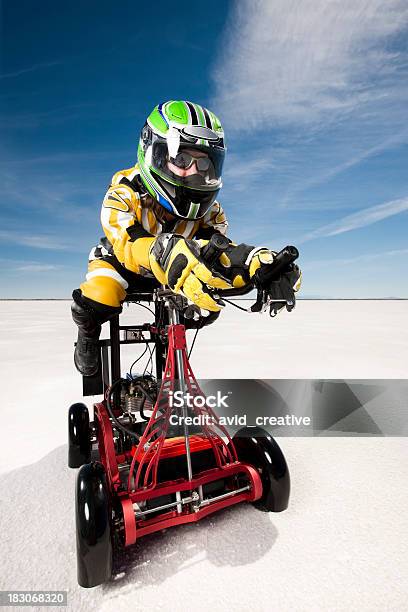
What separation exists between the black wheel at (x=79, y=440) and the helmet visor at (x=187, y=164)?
1.99 m

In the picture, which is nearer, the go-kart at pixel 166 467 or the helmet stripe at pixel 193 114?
the go-kart at pixel 166 467

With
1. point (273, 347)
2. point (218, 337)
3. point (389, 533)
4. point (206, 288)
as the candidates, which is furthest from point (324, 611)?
point (218, 337)

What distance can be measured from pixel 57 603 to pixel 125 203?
2.06 meters

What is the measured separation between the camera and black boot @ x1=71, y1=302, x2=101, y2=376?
259 cm

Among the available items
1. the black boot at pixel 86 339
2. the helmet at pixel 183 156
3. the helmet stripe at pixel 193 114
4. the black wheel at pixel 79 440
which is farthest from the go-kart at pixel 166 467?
the helmet stripe at pixel 193 114

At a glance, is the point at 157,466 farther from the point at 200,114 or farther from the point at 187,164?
the point at 200,114

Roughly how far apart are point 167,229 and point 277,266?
4.13ft

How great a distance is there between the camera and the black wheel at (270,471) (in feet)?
7.08

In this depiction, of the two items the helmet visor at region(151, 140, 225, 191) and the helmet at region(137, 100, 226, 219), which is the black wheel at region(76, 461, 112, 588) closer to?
the helmet at region(137, 100, 226, 219)

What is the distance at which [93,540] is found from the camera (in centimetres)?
166

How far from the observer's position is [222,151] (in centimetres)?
212

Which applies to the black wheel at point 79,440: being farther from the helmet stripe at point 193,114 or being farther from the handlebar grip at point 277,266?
the helmet stripe at point 193,114

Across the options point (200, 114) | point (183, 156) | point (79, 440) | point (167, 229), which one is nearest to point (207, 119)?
point (200, 114)

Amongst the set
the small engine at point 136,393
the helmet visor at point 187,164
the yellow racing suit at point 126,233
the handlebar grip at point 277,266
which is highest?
the helmet visor at point 187,164
